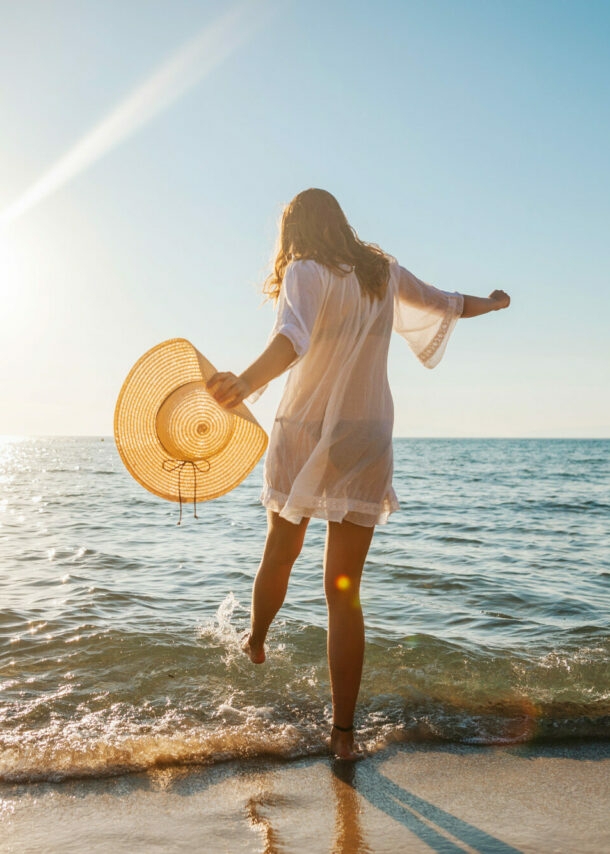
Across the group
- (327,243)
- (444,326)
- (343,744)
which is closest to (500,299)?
(444,326)

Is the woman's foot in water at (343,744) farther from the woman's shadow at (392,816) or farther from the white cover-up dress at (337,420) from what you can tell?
the white cover-up dress at (337,420)

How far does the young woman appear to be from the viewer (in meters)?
2.86

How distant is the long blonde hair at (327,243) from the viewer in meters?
2.86

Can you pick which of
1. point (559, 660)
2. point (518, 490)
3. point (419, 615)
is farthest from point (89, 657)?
point (518, 490)

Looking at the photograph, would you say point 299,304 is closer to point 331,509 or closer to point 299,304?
point 299,304

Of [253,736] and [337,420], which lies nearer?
[337,420]

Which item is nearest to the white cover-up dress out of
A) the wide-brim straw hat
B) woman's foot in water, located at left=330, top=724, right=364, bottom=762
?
the wide-brim straw hat

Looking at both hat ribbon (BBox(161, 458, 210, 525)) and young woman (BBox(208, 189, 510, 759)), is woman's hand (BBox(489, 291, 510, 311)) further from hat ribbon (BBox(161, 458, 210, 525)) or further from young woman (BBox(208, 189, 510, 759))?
hat ribbon (BBox(161, 458, 210, 525))

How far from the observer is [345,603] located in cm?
298

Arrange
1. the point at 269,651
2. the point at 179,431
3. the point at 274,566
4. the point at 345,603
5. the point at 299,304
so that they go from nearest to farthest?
the point at 299,304
the point at 345,603
the point at 274,566
the point at 179,431
the point at 269,651

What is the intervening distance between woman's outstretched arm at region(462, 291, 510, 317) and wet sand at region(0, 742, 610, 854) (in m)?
1.97

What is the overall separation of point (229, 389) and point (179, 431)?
955 millimetres

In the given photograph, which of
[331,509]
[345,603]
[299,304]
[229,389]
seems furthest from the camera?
[345,603]

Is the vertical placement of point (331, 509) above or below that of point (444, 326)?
below
